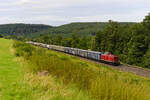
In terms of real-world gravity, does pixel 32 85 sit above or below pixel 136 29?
below

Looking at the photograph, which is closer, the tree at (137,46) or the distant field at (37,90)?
the distant field at (37,90)

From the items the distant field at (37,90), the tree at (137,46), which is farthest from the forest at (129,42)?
the distant field at (37,90)

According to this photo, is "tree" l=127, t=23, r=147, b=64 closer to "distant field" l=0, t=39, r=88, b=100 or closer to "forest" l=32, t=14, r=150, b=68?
"forest" l=32, t=14, r=150, b=68

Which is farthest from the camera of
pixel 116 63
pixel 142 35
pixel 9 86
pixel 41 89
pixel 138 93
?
pixel 142 35

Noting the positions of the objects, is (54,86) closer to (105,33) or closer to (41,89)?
(41,89)

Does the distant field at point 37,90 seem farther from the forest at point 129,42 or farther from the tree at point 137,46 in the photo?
the tree at point 137,46

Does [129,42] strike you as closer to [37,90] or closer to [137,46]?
[137,46]

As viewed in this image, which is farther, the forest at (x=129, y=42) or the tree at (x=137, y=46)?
the tree at (x=137, y=46)

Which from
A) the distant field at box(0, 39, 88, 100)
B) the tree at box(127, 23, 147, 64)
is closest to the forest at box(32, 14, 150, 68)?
the tree at box(127, 23, 147, 64)

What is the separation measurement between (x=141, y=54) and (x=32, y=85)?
37.9m

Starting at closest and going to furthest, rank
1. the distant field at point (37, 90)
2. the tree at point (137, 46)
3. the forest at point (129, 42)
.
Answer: the distant field at point (37, 90) → the forest at point (129, 42) → the tree at point (137, 46)

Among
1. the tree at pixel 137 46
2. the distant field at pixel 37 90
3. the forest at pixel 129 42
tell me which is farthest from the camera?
the tree at pixel 137 46

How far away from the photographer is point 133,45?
1582 inches

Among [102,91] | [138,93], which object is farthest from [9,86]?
[138,93]
